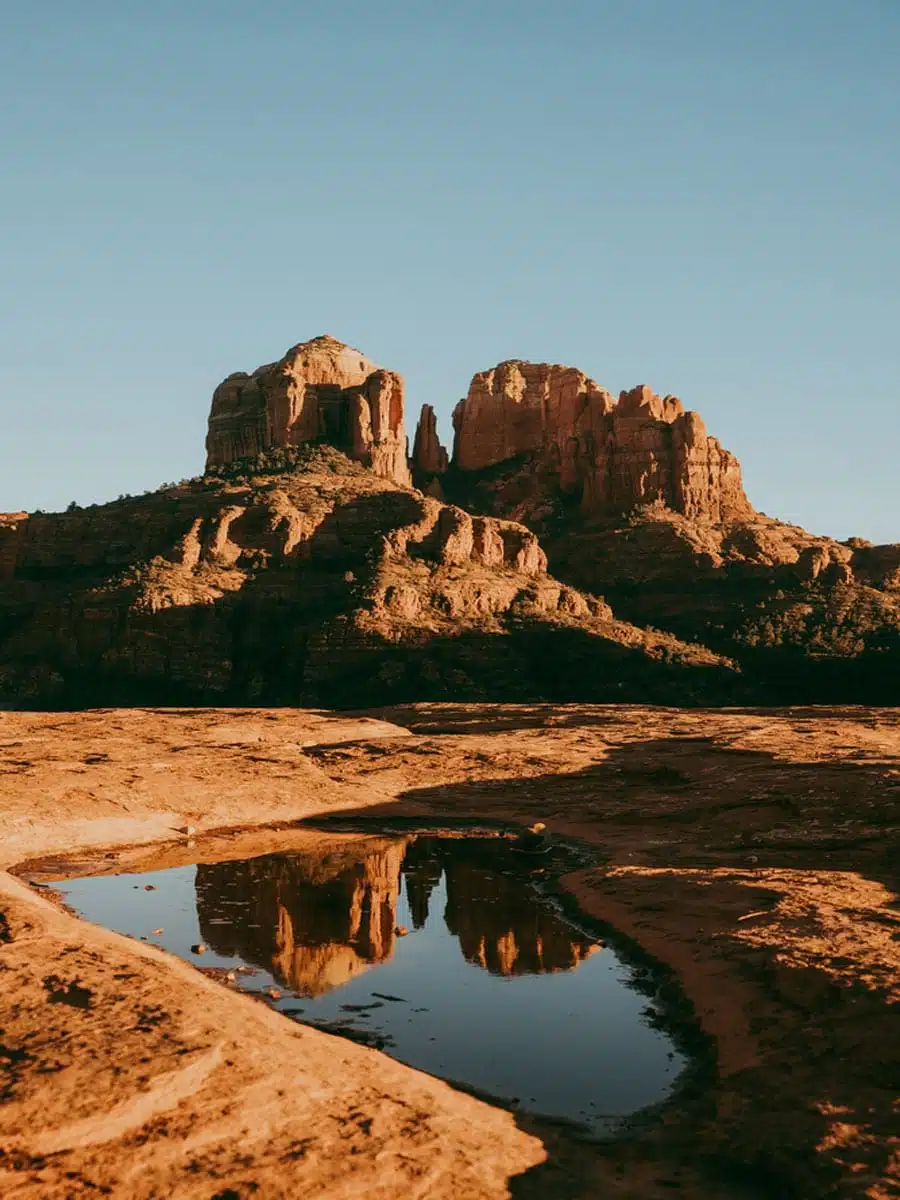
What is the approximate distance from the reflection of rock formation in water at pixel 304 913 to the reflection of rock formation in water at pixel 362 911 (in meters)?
0.03

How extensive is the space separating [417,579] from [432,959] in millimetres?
75342


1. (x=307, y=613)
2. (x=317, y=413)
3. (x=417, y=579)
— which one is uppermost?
(x=317, y=413)

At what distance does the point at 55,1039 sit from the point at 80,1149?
3678 mm

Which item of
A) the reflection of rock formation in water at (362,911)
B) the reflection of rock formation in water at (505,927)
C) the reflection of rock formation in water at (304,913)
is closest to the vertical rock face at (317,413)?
the reflection of rock formation in water at (362,911)

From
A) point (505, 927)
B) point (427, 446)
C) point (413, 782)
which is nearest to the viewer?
point (505, 927)

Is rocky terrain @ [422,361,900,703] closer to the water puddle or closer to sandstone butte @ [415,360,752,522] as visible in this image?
sandstone butte @ [415,360,752,522]

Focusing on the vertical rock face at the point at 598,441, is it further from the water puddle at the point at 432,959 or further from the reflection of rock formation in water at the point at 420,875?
the water puddle at the point at 432,959

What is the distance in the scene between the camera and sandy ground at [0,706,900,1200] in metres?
15.4

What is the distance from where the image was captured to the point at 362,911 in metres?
33.0

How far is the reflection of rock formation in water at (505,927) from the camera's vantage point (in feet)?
92.0

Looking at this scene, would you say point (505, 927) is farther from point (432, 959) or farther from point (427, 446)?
point (427, 446)

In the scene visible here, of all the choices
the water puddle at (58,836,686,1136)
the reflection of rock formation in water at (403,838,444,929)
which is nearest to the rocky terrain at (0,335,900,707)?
the reflection of rock formation in water at (403,838,444,929)

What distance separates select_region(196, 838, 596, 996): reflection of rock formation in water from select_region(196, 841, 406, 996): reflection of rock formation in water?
3cm

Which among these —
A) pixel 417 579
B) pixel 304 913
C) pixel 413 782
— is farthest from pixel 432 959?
pixel 417 579
